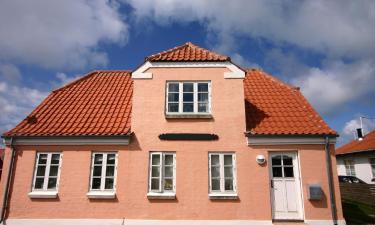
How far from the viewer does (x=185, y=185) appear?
11258mm

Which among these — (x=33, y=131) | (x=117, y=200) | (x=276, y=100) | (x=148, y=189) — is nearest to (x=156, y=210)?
(x=148, y=189)

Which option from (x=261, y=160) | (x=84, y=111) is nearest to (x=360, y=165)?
(x=261, y=160)

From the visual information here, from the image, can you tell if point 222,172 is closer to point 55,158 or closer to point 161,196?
point 161,196

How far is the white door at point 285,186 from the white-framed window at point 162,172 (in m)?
4.03

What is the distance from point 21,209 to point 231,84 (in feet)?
33.1

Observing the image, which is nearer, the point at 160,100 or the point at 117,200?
the point at 117,200

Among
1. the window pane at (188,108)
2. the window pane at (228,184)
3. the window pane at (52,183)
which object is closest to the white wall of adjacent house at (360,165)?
the window pane at (228,184)

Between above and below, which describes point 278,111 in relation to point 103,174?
above

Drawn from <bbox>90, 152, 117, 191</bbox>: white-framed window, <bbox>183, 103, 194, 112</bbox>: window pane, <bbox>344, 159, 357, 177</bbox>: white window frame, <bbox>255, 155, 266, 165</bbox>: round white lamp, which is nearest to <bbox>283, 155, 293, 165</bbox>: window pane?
<bbox>255, 155, 266, 165</bbox>: round white lamp

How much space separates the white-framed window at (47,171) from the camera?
11.6 m

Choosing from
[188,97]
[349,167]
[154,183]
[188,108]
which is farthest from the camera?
[349,167]

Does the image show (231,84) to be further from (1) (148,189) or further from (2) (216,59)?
(1) (148,189)

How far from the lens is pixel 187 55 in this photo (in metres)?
12.9

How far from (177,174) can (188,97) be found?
331 cm
